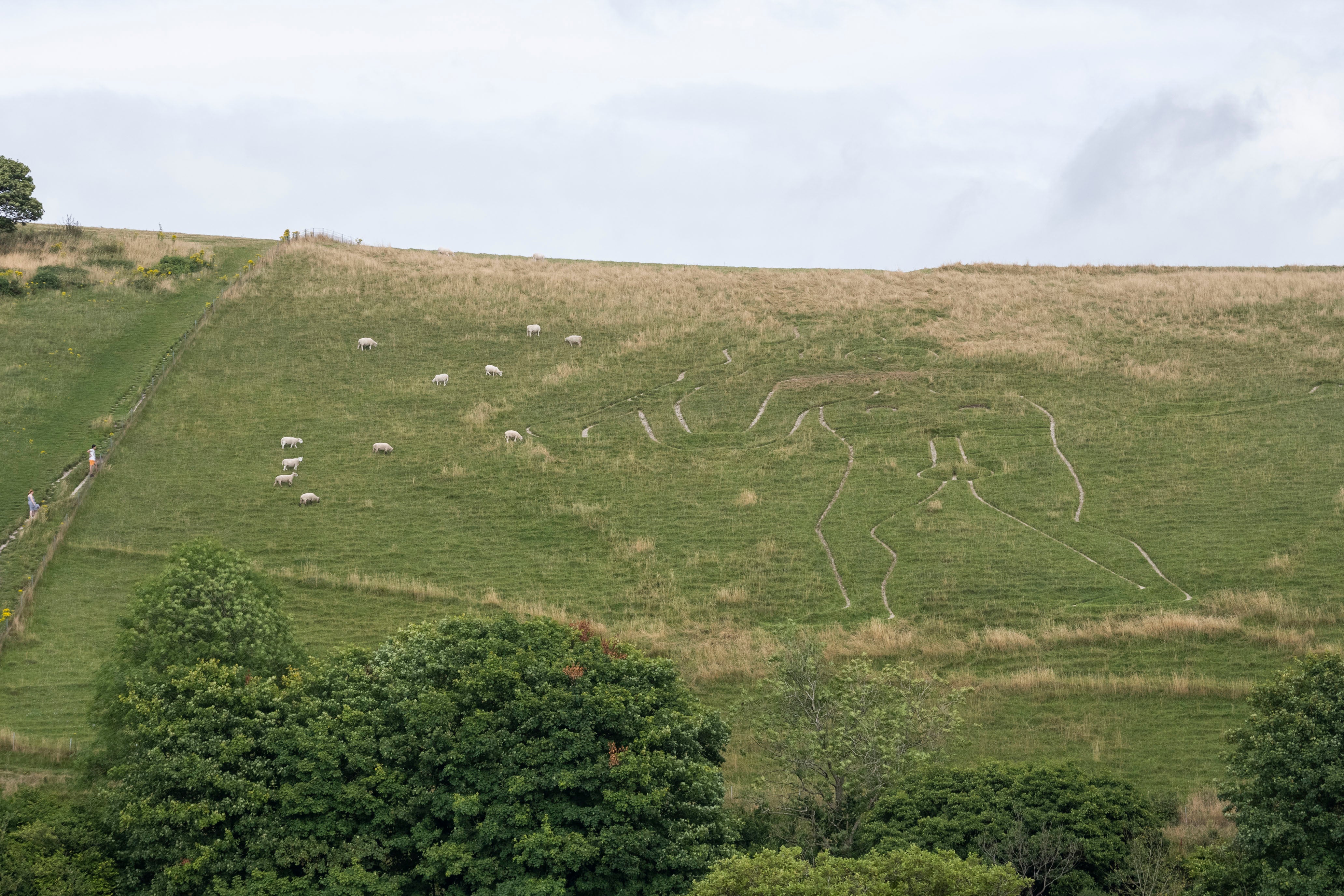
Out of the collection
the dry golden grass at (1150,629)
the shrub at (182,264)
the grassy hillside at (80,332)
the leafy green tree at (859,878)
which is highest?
the shrub at (182,264)

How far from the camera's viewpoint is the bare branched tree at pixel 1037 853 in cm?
2388

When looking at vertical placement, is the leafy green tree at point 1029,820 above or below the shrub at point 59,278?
below

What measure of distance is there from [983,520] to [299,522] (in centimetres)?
2847

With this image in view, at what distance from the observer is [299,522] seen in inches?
1842

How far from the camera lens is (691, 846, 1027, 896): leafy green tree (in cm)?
1959

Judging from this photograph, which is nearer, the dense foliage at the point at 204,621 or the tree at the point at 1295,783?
the tree at the point at 1295,783

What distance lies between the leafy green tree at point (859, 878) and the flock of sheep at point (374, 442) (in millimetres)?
33280

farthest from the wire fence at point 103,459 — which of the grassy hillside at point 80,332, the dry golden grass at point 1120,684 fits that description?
the dry golden grass at point 1120,684

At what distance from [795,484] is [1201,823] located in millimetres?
25125

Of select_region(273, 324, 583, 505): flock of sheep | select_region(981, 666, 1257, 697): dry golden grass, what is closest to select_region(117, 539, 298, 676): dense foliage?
select_region(273, 324, 583, 505): flock of sheep

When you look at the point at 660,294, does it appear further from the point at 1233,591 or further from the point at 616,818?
the point at 616,818

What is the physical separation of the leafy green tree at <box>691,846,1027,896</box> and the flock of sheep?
33280 mm

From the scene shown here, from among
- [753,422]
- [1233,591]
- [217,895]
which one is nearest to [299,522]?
[753,422]

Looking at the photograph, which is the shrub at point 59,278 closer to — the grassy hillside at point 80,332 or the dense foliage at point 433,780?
the grassy hillside at point 80,332
